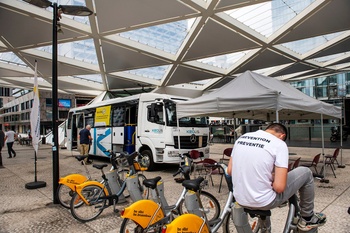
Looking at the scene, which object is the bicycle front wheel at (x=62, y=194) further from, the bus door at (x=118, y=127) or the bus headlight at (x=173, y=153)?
the bus door at (x=118, y=127)

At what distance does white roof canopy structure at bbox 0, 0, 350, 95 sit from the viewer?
11844mm

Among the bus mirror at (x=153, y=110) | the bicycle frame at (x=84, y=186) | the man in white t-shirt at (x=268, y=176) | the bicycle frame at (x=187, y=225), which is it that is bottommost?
the bicycle frame at (x=84, y=186)

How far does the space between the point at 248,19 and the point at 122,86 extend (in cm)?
1791

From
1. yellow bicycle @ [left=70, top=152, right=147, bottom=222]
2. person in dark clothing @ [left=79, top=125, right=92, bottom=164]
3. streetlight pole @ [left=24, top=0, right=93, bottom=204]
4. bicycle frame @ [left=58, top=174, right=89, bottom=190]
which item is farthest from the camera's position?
person in dark clothing @ [left=79, top=125, right=92, bottom=164]

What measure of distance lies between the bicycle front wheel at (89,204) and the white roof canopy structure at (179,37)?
858 cm

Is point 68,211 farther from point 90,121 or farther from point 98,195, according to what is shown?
point 90,121

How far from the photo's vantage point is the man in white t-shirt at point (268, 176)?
237cm

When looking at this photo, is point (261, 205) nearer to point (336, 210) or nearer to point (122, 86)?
point (336, 210)

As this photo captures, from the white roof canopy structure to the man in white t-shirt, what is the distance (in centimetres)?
986

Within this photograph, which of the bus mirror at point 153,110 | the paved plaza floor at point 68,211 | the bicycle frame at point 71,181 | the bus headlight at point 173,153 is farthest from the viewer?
the bus mirror at point 153,110

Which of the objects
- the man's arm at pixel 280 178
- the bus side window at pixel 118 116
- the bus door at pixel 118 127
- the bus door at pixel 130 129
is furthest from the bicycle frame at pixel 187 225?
the bus side window at pixel 118 116

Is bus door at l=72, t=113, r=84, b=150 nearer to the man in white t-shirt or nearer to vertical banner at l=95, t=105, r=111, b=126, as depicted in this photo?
vertical banner at l=95, t=105, r=111, b=126

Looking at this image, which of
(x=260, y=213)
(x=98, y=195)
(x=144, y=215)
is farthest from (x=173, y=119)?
(x=260, y=213)

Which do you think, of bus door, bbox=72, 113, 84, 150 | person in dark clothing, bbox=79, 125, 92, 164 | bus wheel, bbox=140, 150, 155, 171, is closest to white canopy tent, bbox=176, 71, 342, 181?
bus wheel, bbox=140, 150, 155, 171
